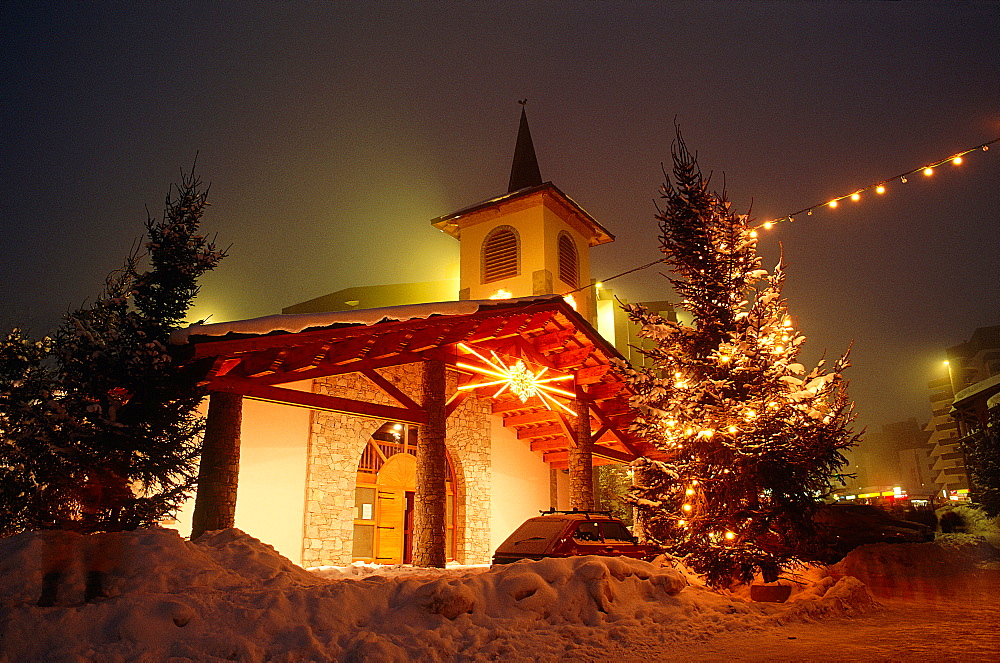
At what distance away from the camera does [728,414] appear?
29.4 ft

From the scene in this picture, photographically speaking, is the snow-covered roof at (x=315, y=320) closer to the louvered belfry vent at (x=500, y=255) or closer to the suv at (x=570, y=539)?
the suv at (x=570, y=539)

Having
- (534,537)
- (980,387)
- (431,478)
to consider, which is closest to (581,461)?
(431,478)

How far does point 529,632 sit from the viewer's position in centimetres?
616

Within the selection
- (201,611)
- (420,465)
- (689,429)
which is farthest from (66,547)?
(689,429)

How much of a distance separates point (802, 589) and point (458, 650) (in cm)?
574

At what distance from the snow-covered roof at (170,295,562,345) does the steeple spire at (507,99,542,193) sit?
19.0 metres

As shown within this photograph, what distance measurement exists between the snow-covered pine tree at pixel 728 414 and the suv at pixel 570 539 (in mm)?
821

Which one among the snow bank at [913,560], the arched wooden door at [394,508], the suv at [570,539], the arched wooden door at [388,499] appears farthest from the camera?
the arched wooden door at [394,508]

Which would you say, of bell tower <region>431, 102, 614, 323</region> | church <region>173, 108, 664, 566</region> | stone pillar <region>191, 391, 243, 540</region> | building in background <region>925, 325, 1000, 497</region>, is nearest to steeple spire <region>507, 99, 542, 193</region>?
bell tower <region>431, 102, 614, 323</region>

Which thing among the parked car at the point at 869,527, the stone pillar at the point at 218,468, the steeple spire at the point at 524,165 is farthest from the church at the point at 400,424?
the steeple spire at the point at 524,165

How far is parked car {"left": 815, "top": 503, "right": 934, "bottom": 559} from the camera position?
19344mm

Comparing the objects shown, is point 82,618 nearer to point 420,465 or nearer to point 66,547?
point 66,547

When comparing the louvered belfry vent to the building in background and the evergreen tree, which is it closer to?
the evergreen tree

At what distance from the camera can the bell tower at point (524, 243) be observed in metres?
24.5
